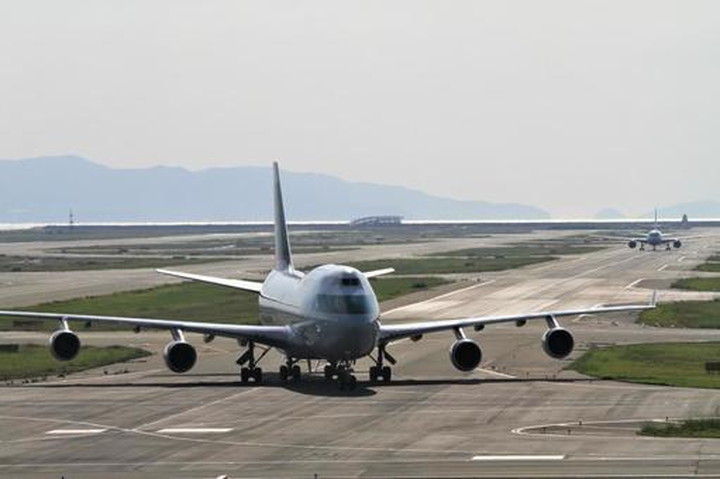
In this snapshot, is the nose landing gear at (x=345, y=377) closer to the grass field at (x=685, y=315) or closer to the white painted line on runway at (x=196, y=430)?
the white painted line on runway at (x=196, y=430)

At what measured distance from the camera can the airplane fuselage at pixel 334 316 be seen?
192ft

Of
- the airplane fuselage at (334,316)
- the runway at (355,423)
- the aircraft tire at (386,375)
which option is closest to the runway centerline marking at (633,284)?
the runway at (355,423)

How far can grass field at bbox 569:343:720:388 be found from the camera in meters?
65.0

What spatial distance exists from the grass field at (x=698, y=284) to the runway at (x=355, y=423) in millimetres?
59123

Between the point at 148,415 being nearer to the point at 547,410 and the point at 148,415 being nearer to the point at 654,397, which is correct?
the point at 547,410

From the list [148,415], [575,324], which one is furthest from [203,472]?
[575,324]

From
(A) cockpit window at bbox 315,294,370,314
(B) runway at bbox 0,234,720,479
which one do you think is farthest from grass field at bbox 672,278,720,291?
(A) cockpit window at bbox 315,294,370,314

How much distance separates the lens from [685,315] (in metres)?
106

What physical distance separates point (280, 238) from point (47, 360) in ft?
46.6

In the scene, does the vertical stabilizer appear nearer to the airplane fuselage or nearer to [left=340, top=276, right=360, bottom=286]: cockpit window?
the airplane fuselage

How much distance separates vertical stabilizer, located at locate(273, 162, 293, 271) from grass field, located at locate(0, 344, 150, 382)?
10969mm

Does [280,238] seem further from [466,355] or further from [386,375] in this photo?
[466,355]

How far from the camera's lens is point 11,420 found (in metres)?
53.9

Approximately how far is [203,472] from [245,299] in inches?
3272
